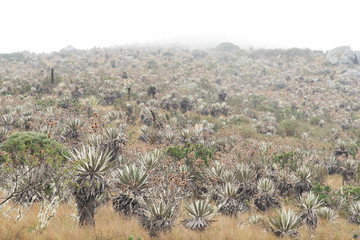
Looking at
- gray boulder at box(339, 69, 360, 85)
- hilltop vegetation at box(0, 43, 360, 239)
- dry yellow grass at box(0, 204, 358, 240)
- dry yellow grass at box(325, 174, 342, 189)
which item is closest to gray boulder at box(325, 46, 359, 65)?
gray boulder at box(339, 69, 360, 85)

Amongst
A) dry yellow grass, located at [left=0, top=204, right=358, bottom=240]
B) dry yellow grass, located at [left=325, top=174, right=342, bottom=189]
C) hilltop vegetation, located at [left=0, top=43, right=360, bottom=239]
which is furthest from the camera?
dry yellow grass, located at [left=325, top=174, right=342, bottom=189]

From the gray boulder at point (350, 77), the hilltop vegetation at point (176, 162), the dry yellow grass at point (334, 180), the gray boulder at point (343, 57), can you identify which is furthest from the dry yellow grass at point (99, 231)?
the gray boulder at point (343, 57)

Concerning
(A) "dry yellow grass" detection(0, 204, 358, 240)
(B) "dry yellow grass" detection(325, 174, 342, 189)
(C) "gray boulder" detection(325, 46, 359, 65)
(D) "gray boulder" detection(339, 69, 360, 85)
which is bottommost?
(B) "dry yellow grass" detection(325, 174, 342, 189)

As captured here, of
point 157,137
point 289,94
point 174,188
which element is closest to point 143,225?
point 174,188

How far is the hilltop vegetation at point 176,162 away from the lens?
4441 mm

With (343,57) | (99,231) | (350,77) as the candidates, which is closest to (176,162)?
(99,231)

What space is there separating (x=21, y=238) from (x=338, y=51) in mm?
80241

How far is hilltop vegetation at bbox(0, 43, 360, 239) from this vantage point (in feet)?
14.6

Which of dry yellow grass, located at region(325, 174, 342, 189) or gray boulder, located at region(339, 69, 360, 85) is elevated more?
gray boulder, located at region(339, 69, 360, 85)

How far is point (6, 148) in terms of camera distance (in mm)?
8102

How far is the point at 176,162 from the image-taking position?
28.0 ft

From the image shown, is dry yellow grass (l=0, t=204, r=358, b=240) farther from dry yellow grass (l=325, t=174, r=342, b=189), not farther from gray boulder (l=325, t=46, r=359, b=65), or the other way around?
gray boulder (l=325, t=46, r=359, b=65)

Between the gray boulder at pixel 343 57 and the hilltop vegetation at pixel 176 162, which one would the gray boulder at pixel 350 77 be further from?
the gray boulder at pixel 343 57

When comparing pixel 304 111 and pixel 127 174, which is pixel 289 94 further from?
pixel 127 174
